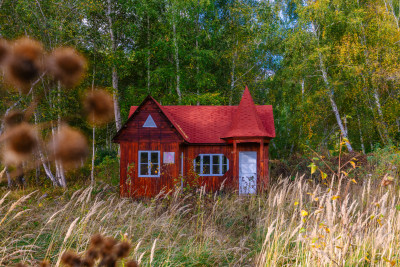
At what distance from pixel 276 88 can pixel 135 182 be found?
14.1 m

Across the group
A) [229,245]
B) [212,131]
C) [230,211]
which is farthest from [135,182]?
[229,245]

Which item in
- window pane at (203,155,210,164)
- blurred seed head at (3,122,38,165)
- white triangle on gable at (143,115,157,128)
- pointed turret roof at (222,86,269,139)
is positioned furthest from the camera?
window pane at (203,155,210,164)

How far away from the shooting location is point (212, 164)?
13.5 meters

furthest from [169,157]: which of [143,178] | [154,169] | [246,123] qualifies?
[246,123]

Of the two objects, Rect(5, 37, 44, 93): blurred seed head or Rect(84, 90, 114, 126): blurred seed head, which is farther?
Rect(84, 90, 114, 126): blurred seed head

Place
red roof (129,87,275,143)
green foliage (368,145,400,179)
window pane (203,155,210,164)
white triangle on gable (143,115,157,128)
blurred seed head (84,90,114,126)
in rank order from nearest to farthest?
blurred seed head (84,90,114,126) < green foliage (368,145,400,179) < white triangle on gable (143,115,157,128) < red roof (129,87,275,143) < window pane (203,155,210,164)

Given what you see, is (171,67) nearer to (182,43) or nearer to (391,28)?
(182,43)

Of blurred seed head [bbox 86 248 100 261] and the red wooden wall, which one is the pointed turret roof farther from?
blurred seed head [bbox 86 248 100 261]

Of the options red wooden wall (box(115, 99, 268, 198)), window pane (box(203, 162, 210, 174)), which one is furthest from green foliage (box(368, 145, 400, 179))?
window pane (box(203, 162, 210, 174))

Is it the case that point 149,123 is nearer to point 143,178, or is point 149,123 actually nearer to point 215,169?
point 143,178

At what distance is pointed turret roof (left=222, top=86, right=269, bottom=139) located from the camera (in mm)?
12719

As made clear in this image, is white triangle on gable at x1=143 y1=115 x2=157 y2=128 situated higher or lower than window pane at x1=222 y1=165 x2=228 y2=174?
higher

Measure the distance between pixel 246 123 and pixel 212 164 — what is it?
7.01ft

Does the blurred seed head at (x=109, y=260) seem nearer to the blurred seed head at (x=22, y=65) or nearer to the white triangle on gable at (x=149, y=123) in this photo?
the blurred seed head at (x=22, y=65)
